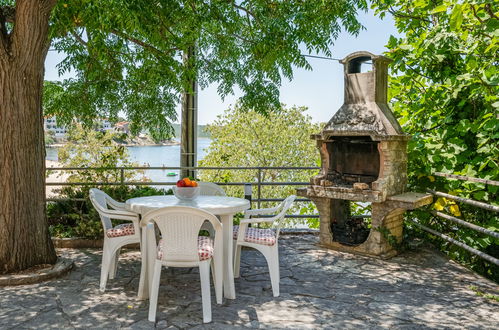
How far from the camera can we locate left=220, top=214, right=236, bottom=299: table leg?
11.6ft

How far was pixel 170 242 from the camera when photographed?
3.12 m

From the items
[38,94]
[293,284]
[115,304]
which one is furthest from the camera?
[38,94]

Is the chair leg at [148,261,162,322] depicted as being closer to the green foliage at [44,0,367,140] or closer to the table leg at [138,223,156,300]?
the table leg at [138,223,156,300]

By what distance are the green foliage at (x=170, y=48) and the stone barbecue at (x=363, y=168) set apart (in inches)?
30.0

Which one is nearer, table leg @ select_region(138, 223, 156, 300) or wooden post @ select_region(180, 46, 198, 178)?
table leg @ select_region(138, 223, 156, 300)

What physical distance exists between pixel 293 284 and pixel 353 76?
269 centimetres

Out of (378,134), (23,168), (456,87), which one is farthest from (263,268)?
(456,87)

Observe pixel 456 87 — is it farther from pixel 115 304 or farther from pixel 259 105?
pixel 115 304

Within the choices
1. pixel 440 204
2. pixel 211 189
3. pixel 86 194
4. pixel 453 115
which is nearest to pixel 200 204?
pixel 211 189

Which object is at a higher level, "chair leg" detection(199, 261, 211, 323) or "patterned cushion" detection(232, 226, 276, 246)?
"patterned cushion" detection(232, 226, 276, 246)

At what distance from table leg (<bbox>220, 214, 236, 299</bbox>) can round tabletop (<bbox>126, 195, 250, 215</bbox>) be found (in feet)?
0.35

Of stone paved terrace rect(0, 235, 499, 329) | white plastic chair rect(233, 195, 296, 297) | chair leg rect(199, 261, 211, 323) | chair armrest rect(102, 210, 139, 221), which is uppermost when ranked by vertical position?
chair armrest rect(102, 210, 139, 221)

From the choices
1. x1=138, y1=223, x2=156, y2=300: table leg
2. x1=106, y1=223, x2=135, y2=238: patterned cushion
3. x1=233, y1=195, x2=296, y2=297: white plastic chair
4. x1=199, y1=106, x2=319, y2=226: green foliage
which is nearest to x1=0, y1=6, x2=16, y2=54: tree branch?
x1=106, y1=223, x2=135, y2=238: patterned cushion

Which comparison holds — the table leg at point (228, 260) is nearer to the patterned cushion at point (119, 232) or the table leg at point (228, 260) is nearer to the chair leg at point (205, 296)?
the chair leg at point (205, 296)
